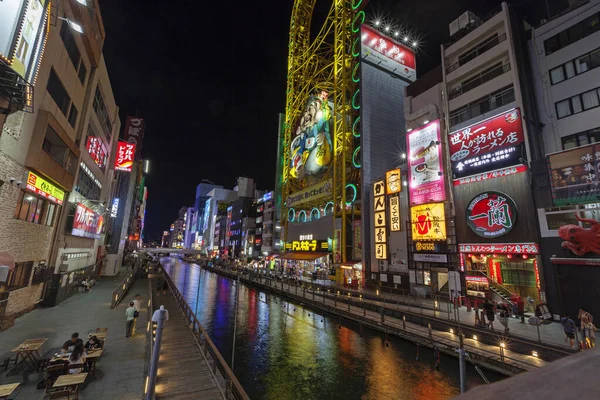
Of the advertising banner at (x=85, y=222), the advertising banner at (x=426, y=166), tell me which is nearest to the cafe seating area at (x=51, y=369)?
the advertising banner at (x=85, y=222)

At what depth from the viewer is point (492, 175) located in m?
22.4

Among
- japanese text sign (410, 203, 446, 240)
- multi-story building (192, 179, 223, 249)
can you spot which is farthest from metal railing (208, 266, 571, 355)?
multi-story building (192, 179, 223, 249)

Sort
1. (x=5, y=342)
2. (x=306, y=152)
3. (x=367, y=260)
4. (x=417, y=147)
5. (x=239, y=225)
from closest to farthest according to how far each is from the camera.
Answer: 1. (x=5, y=342)
2. (x=417, y=147)
3. (x=367, y=260)
4. (x=306, y=152)
5. (x=239, y=225)

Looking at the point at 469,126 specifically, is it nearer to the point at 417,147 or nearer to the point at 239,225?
the point at 417,147

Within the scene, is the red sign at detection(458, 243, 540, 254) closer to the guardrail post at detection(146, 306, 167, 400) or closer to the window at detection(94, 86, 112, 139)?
the guardrail post at detection(146, 306, 167, 400)

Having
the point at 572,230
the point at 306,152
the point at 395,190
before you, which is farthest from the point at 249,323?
the point at 306,152

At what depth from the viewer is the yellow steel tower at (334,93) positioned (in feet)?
138

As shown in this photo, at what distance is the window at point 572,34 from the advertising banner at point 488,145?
19.6ft

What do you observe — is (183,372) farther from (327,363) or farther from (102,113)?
(102,113)

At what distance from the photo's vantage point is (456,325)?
1681 centimetres

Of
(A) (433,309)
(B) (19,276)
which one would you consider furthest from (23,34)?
(A) (433,309)

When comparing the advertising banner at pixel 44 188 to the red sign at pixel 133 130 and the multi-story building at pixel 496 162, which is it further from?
the multi-story building at pixel 496 162

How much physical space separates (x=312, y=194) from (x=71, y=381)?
41.7 meters

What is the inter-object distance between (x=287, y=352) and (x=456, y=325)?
397 inches
